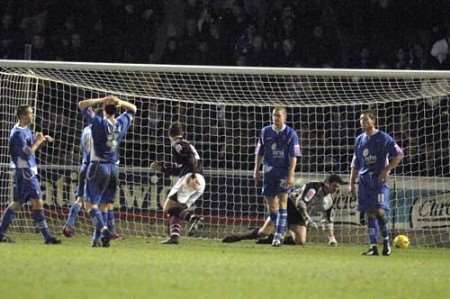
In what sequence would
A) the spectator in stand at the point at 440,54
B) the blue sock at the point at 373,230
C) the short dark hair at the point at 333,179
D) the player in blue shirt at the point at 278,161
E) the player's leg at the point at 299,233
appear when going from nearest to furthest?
the blue sock at the point at 373,230
the player in blue shirt at the point at 278,161
the player's leg at the point at 299,233
the short dark hair at the point at 333,179
the spectator in stand at the point at 440,54

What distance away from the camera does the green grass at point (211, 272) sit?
25.8ft

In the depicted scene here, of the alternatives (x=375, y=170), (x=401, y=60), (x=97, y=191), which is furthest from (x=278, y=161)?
(x=401, y=60)

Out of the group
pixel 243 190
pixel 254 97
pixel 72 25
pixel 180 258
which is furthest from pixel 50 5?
pixel 180 258

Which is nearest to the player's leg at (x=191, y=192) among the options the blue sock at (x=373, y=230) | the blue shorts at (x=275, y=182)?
the blue shorts at (x=275, y=182)

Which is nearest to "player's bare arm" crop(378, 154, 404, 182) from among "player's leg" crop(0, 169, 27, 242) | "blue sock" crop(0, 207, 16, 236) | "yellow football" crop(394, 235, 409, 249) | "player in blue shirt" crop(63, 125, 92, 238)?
"yellow football" crop(394, 235, 409, 249)

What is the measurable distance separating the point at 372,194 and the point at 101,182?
3.37m

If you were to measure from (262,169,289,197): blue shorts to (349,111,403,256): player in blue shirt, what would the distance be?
139 centimetres

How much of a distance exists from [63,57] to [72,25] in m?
0.89

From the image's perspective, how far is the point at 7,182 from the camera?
16406 millimetres

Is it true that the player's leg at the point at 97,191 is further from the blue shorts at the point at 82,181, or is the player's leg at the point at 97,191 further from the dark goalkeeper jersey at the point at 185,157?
the dark goalkeeper jersey at the point at 185,157

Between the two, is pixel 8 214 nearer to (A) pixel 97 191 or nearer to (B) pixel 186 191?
(A) pixel 97 191

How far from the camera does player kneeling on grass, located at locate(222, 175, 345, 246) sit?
1512cm

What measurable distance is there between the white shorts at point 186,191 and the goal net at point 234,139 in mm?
1460

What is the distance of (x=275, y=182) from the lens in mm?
14492
